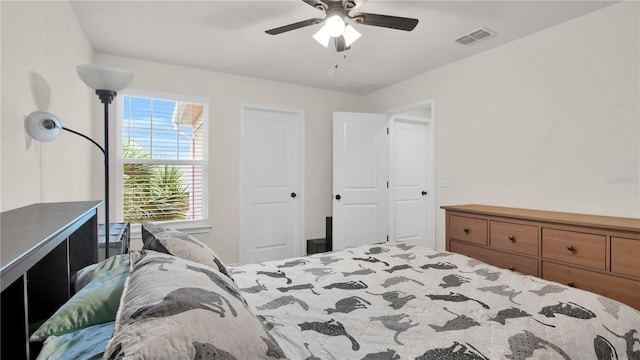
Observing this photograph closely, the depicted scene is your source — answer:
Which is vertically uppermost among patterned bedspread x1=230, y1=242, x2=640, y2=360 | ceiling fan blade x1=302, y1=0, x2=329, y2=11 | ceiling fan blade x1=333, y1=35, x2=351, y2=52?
ceiling fan blade x1=302, y1=0, x2=329, y2=11

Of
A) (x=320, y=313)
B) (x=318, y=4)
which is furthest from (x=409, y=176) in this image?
(x=320, y=313)

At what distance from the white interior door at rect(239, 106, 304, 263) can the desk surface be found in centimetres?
290

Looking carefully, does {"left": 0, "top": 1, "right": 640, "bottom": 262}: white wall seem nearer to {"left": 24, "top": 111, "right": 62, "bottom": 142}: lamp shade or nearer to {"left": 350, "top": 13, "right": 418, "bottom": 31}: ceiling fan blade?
{"left": 24, "top": 111, "right": 62, "bottom": 142}: lamp shade

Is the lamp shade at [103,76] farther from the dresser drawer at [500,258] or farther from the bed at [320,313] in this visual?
the dresser drawer at [500,258]

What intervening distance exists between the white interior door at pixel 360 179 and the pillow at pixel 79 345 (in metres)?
3.58

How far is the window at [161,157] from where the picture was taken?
11.2 ft

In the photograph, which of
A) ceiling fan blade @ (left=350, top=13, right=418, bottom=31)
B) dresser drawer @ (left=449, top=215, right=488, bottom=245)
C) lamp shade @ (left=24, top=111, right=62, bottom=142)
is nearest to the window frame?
lamp shade @ (left=24, top=111, right=62, bottom=142)

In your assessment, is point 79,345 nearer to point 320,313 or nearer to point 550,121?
point 320,313

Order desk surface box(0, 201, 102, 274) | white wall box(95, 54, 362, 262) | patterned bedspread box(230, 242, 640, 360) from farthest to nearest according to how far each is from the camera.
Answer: white wall box(95, 54, 362, 262) → patterned bedspread box(230, 242, 640, 360) → desk surface box(0, 201, 102, 274)

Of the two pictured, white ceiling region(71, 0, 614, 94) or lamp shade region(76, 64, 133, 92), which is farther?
white ceiling region(71, 0, 614, 94)

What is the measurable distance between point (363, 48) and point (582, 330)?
→ 9.12 feet

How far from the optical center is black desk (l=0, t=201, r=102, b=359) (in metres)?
0.61

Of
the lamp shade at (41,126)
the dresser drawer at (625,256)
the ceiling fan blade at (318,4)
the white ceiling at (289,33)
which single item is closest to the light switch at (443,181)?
the white ceiling at (289,33)

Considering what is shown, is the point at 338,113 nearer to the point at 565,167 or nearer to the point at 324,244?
the point at 324,244
